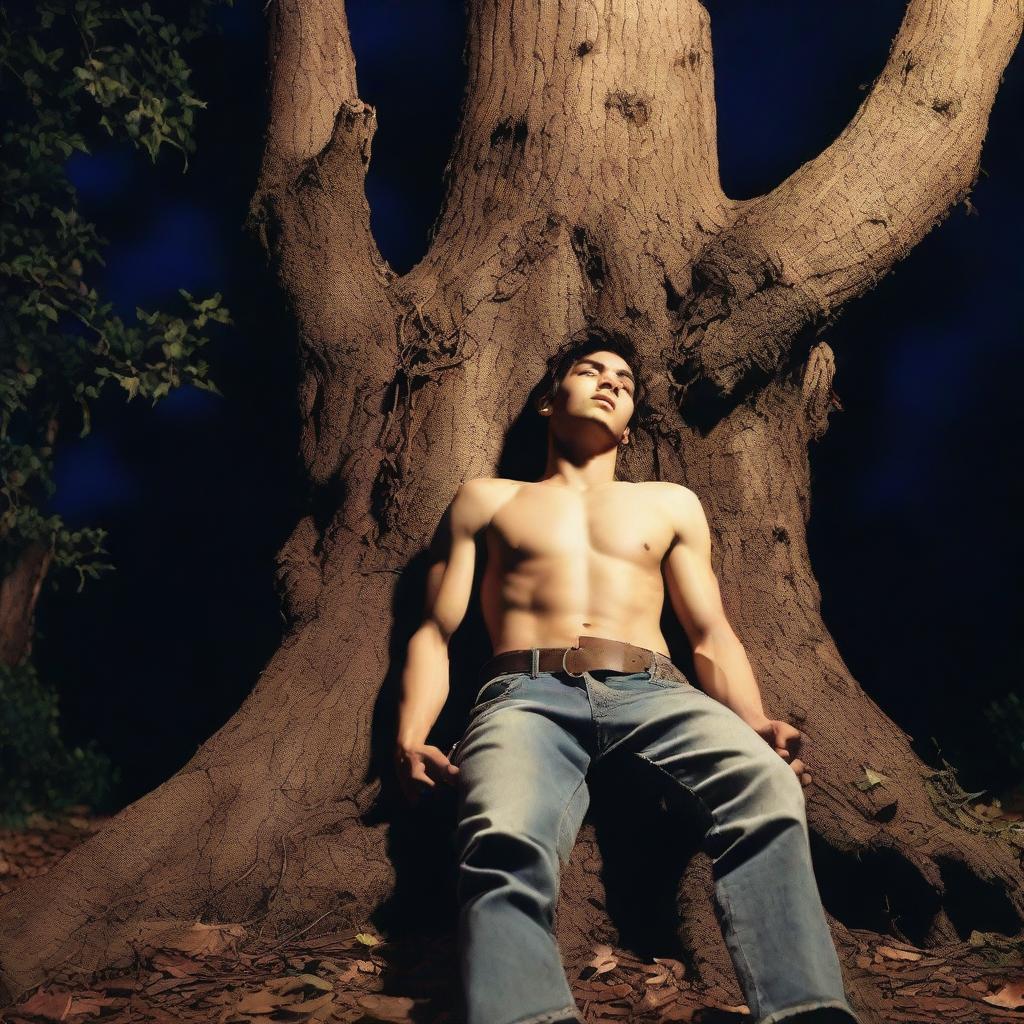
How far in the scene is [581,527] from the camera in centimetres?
333

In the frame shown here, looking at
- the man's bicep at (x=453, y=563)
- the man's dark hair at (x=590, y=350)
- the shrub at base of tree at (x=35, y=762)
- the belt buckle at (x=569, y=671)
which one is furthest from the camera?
the shrub at base of tree at (x=35, y=762)

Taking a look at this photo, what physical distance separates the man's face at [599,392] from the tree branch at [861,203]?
34 centimetres

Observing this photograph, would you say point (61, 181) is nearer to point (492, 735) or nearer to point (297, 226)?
point (297, 226)

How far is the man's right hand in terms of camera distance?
2.99 metres

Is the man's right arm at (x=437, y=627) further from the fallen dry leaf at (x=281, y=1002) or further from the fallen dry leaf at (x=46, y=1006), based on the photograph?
the fallen dry leaf at (x=46, y=1006)

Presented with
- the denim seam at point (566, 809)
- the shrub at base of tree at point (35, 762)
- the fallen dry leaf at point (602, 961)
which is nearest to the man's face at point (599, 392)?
the denim seam at point (566, 809)

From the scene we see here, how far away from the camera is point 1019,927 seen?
10.8ft

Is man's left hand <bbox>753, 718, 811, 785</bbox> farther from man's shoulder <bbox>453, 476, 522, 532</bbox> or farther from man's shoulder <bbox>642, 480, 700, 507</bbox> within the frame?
man's shoulder <bbox>453, 476, 522, 532</bbox>

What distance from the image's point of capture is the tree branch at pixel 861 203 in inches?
149

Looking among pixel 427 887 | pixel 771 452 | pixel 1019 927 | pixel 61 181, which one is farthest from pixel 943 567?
pixel 61 181

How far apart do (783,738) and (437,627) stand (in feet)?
3.53

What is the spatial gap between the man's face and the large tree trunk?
0.24 metres

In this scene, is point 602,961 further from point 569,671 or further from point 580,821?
point 569,671

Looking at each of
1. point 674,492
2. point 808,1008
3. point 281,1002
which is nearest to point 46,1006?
point 281,1002
